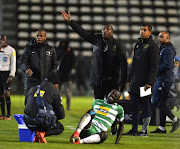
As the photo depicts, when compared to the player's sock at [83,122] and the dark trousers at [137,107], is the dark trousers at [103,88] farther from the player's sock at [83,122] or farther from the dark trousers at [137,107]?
the player's sock at [83,122]

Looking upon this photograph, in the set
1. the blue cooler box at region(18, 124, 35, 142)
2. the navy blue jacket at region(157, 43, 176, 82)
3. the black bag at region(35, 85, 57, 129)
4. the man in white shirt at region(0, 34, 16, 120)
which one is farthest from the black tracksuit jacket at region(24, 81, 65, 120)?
the man in white shirt at region(0, 34, 16, 120)

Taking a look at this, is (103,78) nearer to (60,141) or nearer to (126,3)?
(60,141)

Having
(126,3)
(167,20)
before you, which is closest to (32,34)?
(126,3)

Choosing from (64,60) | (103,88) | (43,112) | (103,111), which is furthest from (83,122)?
(64,60)

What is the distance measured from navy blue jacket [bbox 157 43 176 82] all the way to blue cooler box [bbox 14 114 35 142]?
2755 mm

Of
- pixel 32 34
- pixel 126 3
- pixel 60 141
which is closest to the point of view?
pixel 60 141

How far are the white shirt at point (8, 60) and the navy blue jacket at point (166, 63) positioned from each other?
3.07 metres

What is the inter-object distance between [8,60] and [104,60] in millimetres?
3030

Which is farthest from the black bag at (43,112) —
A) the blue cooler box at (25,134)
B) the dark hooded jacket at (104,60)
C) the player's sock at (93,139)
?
the dark hooded jacket at (104,60)

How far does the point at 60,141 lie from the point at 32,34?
22.0 metres

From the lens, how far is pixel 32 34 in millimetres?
27484

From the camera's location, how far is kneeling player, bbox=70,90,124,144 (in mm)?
5395

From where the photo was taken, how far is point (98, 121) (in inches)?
221

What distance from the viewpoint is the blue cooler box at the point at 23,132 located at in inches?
219
